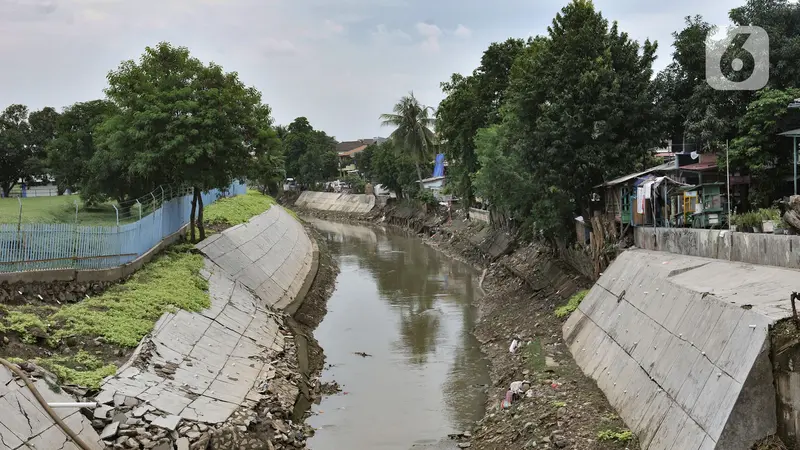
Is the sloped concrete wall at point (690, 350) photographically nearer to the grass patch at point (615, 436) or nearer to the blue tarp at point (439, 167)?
the grass patch at point (615, 436)

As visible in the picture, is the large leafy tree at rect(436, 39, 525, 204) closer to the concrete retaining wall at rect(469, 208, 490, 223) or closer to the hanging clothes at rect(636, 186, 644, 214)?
the concrete retaining wall at rect(469, 208, 490, 223)

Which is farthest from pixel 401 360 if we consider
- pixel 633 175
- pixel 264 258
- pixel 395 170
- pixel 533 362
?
pixel 395 170

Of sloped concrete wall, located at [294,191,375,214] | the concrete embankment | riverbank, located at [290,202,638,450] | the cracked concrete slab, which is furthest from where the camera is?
sloped concrete wall, located at [294,191,375,214]

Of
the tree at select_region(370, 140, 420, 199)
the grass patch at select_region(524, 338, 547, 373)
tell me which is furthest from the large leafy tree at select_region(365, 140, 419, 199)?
the grass patch at select_region(524, 338, 547, 373)

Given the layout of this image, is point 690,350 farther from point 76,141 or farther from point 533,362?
point 76,141

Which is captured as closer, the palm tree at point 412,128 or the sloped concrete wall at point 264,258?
the sloped concrete wall at point 264,258

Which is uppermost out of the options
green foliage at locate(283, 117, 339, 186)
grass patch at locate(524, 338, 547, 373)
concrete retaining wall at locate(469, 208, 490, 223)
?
green foliage at locate(283, 117, 339, 186)

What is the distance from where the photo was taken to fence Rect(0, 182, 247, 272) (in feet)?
57.0

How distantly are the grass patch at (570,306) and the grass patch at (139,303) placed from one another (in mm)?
12544

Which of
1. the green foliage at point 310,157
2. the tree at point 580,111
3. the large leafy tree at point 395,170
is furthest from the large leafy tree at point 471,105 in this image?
the green foliage at point 310,157

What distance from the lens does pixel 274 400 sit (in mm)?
17484

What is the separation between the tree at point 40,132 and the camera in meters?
56.5

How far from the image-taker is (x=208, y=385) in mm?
16469

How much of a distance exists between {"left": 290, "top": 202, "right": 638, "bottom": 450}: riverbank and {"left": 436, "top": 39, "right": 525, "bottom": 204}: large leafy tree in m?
6.62
